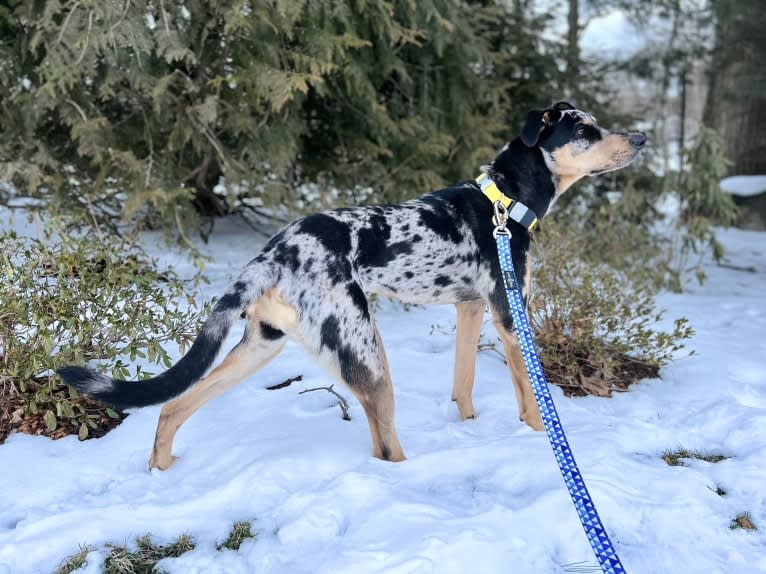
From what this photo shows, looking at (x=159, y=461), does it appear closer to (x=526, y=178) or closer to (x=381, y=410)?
(x=381, y=410)

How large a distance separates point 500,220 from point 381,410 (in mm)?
1113

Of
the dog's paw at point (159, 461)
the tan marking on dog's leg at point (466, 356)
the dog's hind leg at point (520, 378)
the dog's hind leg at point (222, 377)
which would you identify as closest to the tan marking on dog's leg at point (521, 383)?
the dog's hind leg at point (520, 378)

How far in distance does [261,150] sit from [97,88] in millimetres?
1600

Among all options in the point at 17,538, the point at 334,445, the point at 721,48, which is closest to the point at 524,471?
the point at 334,445

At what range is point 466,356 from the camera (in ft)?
13.3

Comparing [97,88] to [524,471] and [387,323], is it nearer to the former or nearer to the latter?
[387,323]

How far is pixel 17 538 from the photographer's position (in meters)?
2.75

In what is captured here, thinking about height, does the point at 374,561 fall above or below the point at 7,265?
below

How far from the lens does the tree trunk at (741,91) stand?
1034 centimetres

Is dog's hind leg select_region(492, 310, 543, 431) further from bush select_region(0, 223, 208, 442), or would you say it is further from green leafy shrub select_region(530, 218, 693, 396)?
bush select_region(0, 223, 208, 442)

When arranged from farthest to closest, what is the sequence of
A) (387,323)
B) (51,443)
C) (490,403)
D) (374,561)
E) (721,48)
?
(721,48)
(387,323)
(490,403)
(51,443)
(374,561)

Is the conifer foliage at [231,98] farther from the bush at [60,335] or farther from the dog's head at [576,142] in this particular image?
the dog's head at [576,142]

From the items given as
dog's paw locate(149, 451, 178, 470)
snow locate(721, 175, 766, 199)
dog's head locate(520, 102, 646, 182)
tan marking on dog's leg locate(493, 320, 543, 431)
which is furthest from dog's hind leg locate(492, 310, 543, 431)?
snow locate(721, 175, 766, 199)

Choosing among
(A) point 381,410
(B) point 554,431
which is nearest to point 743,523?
(B) point 554,431
